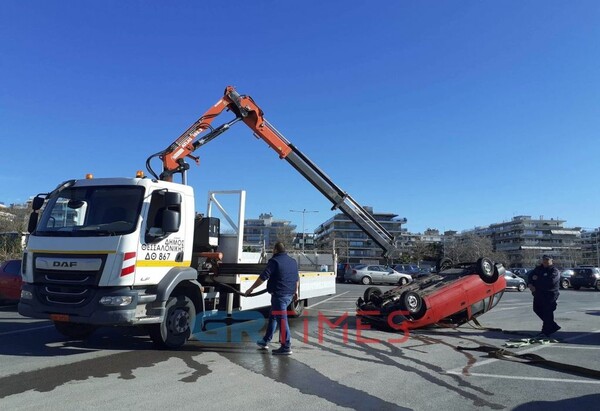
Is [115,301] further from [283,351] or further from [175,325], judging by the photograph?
[283,351]

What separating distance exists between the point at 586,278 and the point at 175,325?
34954 millimetres

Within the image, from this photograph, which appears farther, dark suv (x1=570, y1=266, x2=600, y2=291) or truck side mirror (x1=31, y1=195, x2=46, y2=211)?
dark suv (x1=570, y1=266, x2=600, y2=291)

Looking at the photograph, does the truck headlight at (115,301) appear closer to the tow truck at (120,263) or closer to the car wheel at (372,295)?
the tow truck at (120,263)

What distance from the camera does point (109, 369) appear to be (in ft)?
21.6

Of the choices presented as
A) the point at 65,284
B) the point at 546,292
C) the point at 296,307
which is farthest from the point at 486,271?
the point at 65,284

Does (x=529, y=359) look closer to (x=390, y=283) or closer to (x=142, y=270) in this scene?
(x=142, y=270)

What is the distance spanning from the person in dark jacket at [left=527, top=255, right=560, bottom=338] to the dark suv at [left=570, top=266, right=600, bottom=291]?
28.8m

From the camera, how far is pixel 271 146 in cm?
1361

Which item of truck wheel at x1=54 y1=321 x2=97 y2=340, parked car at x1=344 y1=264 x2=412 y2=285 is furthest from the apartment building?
truck wheel at x1=54 y1=321 x2=97 y2=340

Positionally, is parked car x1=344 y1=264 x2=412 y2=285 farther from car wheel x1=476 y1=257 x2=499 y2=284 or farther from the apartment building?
the apartment building

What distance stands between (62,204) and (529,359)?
7857 millimetres

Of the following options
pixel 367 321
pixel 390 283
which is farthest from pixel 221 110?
pixel 390 283

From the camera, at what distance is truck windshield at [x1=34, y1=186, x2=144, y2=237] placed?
728cm

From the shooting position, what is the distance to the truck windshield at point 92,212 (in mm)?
7277
